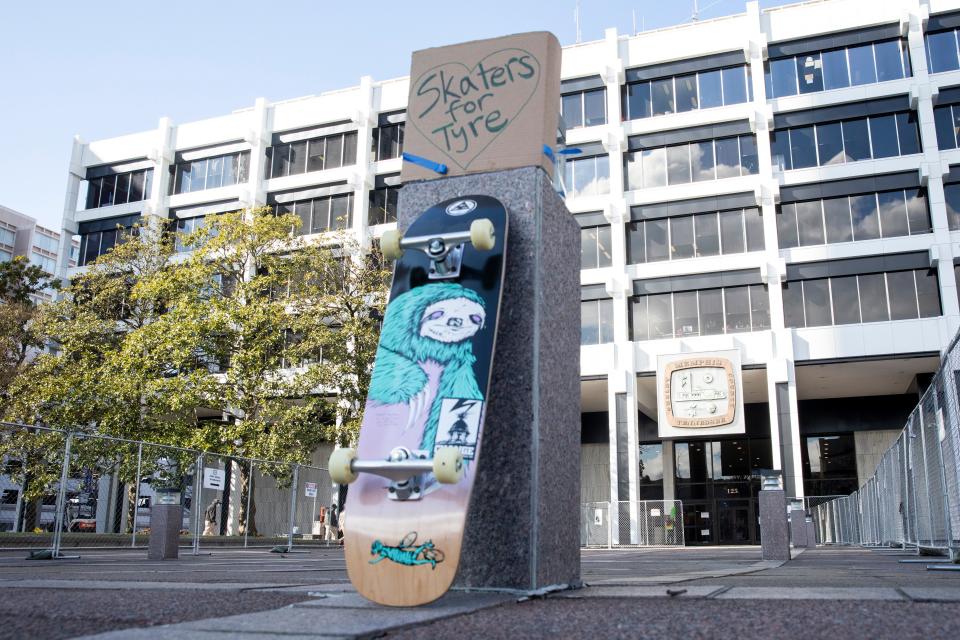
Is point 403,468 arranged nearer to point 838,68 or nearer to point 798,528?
point 798,528

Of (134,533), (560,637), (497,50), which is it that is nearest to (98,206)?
(134,533)

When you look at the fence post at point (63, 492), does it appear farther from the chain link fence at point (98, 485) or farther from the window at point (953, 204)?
the window at point (953, 204)

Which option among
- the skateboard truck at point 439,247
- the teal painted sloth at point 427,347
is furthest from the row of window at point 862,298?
the teal painted sloth at point 427,347

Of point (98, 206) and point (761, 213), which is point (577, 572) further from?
point (98, 206)

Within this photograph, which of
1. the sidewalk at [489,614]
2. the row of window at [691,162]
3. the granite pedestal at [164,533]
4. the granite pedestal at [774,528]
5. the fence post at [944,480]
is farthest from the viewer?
the row of window at [691,162]

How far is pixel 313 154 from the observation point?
40.4m

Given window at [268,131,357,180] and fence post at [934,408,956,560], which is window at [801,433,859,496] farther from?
fence post at [934,408,956,560]

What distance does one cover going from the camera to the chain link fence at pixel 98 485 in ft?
43.2

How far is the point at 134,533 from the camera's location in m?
16.5

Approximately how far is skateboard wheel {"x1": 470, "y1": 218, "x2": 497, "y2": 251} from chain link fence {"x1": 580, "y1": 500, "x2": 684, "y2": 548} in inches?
1127

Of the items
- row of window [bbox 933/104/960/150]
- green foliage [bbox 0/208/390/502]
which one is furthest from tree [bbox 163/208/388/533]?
row of window [bbox 933/104/960/150]

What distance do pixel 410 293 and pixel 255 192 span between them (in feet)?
122

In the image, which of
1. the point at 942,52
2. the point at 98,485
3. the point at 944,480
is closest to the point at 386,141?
the point at 942,52

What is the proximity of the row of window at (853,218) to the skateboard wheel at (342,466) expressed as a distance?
31.8 meters
